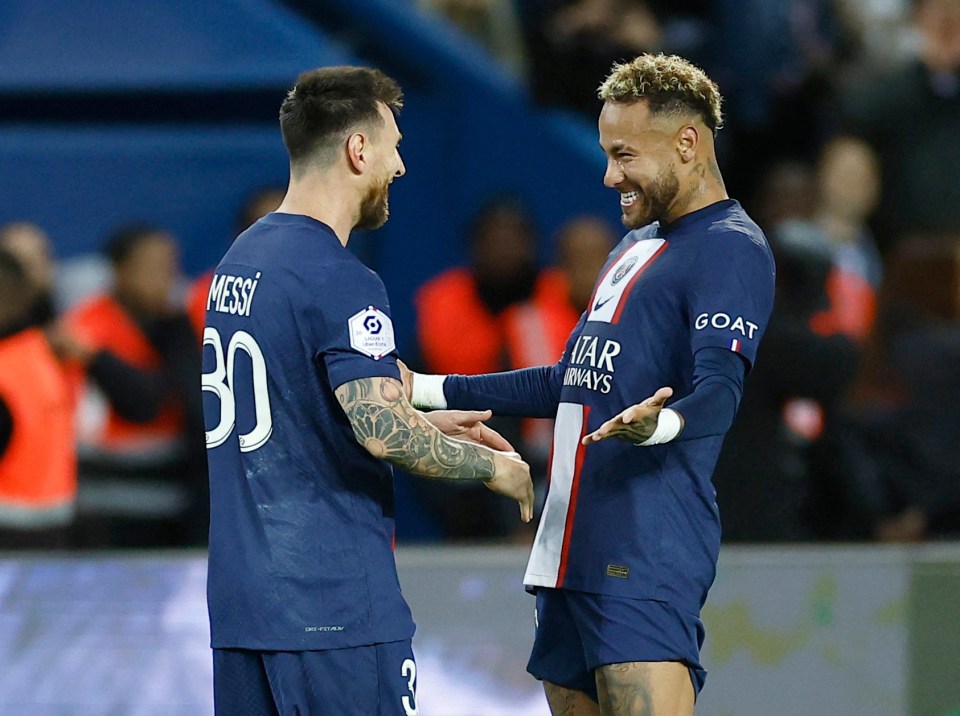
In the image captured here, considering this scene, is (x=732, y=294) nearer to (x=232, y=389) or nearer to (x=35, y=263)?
(x=232, y=389)

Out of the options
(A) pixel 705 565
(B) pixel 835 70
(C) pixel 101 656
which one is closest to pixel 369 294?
(A) pixel 705 565

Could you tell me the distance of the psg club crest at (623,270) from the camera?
13.4ft

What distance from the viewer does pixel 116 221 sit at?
838 cm

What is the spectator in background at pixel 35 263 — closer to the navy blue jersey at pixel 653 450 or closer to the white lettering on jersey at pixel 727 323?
the navy blue jersey at pixel 653 450

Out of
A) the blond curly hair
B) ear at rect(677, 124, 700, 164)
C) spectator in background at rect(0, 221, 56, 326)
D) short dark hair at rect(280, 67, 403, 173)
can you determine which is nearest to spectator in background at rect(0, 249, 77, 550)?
spectator in background at rect(0, 221, 56, 326)

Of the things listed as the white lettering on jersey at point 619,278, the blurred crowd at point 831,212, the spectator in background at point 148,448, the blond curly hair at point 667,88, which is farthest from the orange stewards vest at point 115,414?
the blond curly hair at point 667,88

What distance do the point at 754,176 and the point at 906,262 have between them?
1.41 m

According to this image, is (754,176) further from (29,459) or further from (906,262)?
(29,459)

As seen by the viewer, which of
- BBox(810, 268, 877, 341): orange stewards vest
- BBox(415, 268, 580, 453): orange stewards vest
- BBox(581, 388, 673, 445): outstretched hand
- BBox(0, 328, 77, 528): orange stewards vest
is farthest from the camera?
BBox(415, 268, 580, 453): orange stewards vest

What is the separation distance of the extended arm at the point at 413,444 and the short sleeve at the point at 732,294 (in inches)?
21.0

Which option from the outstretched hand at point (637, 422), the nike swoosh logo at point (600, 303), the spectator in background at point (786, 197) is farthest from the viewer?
the spectator in background at point (786, 197)

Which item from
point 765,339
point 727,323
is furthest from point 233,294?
point 765,339

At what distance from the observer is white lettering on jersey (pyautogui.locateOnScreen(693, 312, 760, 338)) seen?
3730 mm

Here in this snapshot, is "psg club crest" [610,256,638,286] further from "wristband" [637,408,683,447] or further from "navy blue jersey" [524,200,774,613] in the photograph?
"wristband" [637,408,683,447]
